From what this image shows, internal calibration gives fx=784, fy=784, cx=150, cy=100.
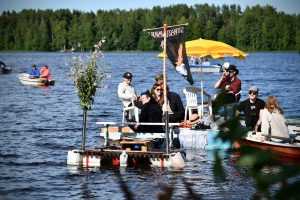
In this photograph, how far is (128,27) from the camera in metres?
154

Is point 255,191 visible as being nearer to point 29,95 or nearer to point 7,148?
point 7,148

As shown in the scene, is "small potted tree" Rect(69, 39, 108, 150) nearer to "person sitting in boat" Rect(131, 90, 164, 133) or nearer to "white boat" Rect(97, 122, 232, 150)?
"white boat" Rect(97, 122, 232, 150)

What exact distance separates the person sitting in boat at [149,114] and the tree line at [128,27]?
11831 cm

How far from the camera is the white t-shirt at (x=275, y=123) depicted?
1316cm

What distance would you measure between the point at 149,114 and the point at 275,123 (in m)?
2.37

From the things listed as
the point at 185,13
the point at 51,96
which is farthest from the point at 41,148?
the point at 185,13

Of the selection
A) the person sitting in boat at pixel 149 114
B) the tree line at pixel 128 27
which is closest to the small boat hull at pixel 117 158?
the person sitting in boat at pixel 149 114

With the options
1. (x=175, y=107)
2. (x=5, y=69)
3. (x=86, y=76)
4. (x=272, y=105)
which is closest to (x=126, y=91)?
(x=175, y=107)

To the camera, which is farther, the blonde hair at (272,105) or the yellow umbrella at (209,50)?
the yellow umbrella at (209,50)

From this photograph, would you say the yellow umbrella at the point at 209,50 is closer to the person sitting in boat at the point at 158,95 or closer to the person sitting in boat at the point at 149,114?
the person sitting in boat at the point at 158,95

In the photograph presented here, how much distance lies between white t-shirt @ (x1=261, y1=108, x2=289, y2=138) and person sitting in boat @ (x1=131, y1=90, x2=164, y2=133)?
2031 mm

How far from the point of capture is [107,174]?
1240 centimetres

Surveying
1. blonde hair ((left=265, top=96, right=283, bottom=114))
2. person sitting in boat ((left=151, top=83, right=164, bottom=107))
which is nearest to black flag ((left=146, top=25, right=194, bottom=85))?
blonde hair ((left=265, top=96, right=283, bottom=114))

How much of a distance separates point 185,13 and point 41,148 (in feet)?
497
